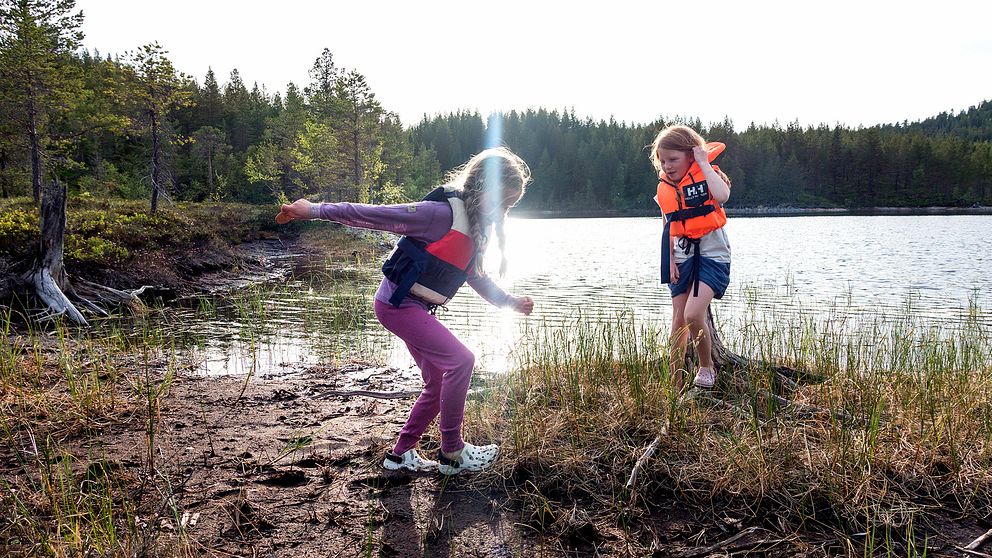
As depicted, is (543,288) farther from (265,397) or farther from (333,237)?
(333,237)

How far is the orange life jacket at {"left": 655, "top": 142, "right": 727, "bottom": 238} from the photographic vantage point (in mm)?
3842

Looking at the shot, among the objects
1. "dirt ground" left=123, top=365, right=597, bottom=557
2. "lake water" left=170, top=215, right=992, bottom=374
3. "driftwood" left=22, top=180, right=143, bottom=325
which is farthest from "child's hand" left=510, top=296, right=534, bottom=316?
"driftwood" left=22, top=180, right=143, bottom=325

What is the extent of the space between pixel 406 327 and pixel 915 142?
11881 cm

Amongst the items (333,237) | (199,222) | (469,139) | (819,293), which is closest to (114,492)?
(819,293)

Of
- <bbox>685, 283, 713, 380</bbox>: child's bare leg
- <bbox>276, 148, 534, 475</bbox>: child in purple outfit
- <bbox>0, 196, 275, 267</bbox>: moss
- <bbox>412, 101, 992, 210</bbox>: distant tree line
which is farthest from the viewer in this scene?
<bbox>412, 101, 992, 210</bbox>: distant tree line

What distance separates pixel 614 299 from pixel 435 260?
33.5 ft

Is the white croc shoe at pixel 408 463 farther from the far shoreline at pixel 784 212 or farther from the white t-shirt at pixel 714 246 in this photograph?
the far shoreline at pixel 784 212

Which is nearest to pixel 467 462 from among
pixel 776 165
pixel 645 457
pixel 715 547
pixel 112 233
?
pixel 645 457

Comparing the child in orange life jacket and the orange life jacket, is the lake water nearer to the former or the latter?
the child in orange life jacket

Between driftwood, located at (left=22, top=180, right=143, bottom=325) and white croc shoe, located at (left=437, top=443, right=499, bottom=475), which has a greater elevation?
driftwood, located at (left=22, top=180, right=143, bottom=325)

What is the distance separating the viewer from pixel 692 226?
3.90 m

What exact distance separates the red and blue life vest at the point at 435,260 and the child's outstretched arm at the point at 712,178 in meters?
1.79

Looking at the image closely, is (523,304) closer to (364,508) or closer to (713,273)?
(364,508)

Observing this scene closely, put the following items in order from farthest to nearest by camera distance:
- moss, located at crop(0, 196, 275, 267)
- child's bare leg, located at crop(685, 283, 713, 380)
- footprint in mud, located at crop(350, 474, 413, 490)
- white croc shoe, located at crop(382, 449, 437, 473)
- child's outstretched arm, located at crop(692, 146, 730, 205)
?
moss, located at crop(0, 196, 275, 267) < child's bare leg, located at crop(685, 283, 713, 380) < child's outstretched arm, located at crop(692, 146, 730, 205) < white croc shoe, located at crop(382, 449, 437, 473) < footprint in mud, located at crop(350, 474, 413, 490)
